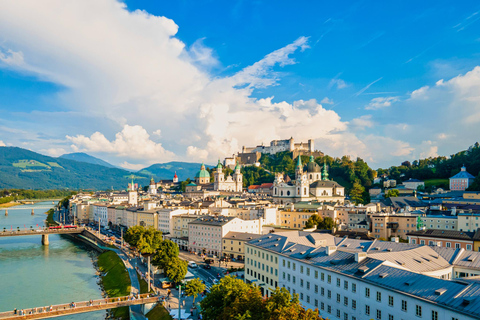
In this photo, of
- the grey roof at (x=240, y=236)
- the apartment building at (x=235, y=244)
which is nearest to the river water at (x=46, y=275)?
the apartment building at (x=235, y=244)

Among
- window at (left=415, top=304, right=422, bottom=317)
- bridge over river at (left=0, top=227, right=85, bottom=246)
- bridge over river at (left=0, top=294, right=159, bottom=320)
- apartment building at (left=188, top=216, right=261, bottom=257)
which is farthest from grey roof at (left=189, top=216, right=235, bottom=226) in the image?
window at (left=415, top=304, right=422, bottom=317)

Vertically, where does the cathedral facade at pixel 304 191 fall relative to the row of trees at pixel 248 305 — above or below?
above

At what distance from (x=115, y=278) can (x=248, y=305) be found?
31588 mm

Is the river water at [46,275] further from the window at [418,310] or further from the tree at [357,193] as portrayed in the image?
the tree at [357,193]

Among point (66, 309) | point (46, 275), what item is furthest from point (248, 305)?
point (46, 275)

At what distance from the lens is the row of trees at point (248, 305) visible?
20.4 metres

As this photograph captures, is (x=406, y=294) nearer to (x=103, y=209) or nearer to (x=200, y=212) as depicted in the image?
(x=200, y=212)

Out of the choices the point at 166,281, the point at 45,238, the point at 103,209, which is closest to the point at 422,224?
the point at 166,281

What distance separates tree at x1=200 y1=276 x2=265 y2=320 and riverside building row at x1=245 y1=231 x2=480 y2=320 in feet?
20.2

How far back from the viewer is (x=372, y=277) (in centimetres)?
2461

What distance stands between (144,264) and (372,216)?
37941 millimetres

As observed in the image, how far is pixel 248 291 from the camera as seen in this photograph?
25.2 metres

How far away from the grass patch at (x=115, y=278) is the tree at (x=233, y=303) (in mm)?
15161

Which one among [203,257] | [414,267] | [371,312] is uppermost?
[414,267]
